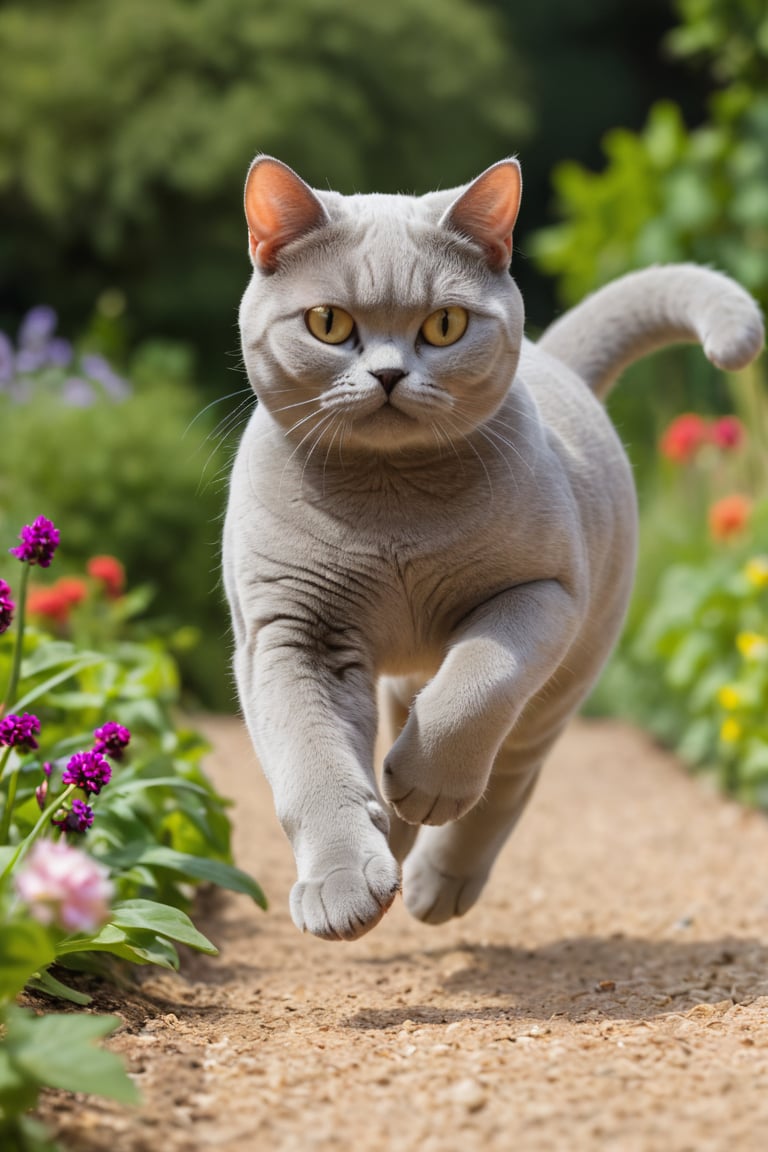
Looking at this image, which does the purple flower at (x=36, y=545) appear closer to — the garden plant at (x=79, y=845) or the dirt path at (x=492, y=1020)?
the garden plant at (x=79, y=845)

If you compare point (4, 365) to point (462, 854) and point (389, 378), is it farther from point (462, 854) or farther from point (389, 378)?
point (389, 378)

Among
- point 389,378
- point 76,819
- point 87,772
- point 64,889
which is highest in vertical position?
point 389,378

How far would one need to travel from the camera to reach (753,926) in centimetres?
319

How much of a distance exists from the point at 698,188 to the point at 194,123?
369 cm

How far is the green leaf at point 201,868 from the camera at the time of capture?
2.42m

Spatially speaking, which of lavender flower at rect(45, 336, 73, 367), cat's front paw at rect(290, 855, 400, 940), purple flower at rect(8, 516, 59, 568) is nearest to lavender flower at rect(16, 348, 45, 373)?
lavender flower at rect(45, 336, 73, 367)

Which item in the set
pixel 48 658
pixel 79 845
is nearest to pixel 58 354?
pixel 48 658

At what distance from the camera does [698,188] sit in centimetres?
780

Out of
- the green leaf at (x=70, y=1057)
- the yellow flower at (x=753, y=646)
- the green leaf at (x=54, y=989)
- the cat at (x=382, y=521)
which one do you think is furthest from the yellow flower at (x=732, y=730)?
the green leaf at (x=70, y=1057)

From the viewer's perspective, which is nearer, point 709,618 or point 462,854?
point 462,854

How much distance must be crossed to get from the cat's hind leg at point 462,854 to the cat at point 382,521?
0.46 metres

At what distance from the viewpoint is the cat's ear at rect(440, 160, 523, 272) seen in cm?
215

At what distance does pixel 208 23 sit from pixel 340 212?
8280 millimetres

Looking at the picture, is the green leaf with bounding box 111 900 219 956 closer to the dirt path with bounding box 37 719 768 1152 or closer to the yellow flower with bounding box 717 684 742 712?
the dirt path with bounding box 37 719 768 1152
